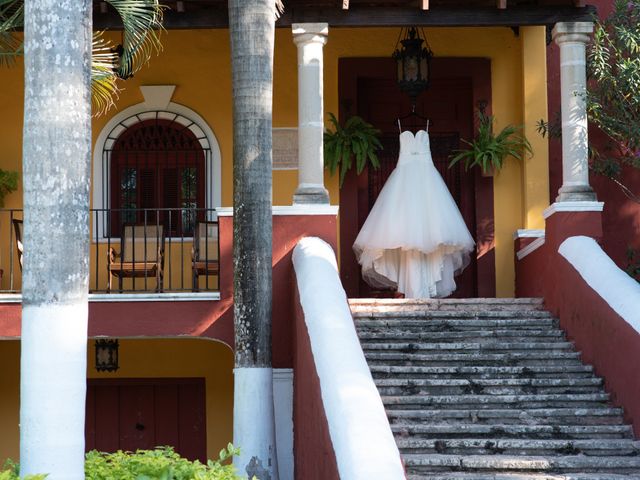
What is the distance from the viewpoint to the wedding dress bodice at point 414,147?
518 inches

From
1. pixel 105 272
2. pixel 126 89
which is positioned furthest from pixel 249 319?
pixel 126 89

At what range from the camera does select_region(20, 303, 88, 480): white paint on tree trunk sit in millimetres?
6012

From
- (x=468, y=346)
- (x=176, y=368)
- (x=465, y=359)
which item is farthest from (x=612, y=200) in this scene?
(x=176, y=368)

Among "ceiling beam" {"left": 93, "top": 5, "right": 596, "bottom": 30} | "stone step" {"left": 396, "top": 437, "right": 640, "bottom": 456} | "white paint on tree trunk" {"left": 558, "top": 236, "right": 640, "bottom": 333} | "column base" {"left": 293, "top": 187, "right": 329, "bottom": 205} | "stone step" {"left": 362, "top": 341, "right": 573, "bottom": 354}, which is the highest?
"ceiling beam" {"left": 93, "top": 5, "right": 596, "bottom": 30}

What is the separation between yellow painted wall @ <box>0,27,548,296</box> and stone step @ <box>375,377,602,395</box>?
3979 millimetres

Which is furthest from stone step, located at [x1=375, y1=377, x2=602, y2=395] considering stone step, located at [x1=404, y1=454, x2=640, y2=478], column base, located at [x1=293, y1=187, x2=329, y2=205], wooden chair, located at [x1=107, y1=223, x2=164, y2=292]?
wooden chair, located at [x1=107, y1=223, x2=164, y2=292]

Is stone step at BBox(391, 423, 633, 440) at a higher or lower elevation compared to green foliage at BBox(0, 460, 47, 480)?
lower

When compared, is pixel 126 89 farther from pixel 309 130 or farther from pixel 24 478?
pixel 24 478

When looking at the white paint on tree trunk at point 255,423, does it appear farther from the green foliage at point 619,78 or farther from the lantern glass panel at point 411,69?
the green foliage at point 619,78

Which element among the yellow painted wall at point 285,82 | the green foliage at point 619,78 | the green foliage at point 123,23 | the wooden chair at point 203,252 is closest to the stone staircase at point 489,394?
the wooden chair at point 203,252

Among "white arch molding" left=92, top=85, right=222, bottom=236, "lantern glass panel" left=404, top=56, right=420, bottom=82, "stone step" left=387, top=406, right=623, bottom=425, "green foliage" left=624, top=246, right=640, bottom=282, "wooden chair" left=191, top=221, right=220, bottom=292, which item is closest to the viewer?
"stone step" left=387, top=406, right=623, bottom=425

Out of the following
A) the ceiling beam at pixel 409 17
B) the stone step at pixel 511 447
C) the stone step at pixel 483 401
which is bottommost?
the stone step at pixel 511 447

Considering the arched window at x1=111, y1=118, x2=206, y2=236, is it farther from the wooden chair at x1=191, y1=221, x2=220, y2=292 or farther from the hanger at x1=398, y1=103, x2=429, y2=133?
the hanger at x1=398, y1=103, x2=429, y2=133

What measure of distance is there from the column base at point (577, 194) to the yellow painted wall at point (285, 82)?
78.6 inches
